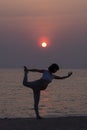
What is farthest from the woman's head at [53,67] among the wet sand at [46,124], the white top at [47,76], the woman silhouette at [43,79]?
the wet sand at [46,124]

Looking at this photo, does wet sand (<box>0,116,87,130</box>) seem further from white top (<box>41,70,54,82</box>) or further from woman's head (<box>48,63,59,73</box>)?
woman's head (<box>48,63,59,73</box>)

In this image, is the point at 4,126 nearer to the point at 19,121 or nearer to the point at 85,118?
the point at 19,121

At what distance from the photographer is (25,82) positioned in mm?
15617

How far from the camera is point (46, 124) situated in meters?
15.2

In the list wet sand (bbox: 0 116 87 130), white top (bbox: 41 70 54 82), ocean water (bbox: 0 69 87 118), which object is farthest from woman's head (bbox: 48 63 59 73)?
ocean water (bbox: 0 69 87 118)

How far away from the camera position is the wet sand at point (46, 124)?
14.6 m

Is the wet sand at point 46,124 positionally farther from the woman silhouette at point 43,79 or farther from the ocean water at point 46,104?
the ocean water at point 46,104

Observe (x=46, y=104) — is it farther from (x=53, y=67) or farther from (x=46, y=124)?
(x=46, y=124)

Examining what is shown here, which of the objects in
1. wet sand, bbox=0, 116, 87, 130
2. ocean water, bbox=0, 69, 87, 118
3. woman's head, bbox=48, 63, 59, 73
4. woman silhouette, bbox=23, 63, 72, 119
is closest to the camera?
wet sand, bbox=0, 116, 87, 130

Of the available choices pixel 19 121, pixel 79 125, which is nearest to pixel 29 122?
pixel 19 121

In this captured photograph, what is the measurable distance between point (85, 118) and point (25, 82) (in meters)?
2.60

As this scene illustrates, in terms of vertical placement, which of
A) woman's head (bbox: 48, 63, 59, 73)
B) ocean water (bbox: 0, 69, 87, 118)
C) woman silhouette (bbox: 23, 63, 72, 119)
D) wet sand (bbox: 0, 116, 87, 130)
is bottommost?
ocean water (bbox: 0, 69, 87, 118)

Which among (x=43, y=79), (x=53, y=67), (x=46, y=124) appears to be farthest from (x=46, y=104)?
(x=46, y=124)

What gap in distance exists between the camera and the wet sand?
576 inches
